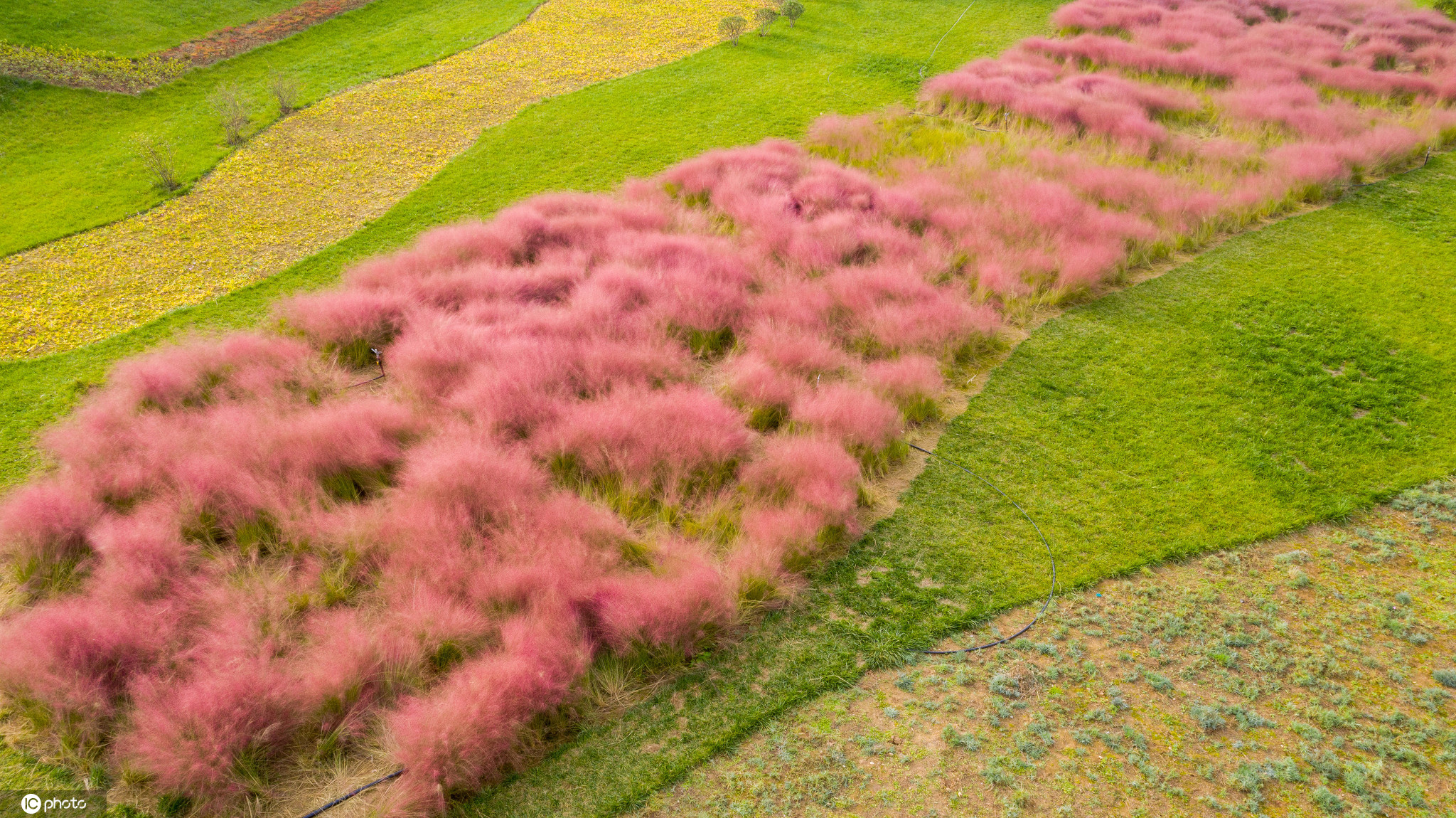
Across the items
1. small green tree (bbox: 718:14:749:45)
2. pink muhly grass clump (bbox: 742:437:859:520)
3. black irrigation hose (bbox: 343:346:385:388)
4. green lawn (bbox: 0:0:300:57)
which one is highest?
green lawn (bbox: 0:0:300:57)

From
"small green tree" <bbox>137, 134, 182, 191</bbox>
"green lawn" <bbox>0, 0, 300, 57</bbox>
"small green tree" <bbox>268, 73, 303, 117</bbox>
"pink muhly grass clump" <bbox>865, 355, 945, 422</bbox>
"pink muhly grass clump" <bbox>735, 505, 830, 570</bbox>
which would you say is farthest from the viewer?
"green lawn" <bbox>0, 0, 300, 57</bbox>

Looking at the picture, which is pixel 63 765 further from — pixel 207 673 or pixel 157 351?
pixel 157 351

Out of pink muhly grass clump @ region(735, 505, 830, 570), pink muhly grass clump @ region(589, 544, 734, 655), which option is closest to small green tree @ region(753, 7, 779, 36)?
pink muhly grass clump @ region(735, 505, 830, 570)

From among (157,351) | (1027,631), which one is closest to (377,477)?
(157,351)

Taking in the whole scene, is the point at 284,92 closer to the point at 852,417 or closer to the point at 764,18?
the point at 764,18
